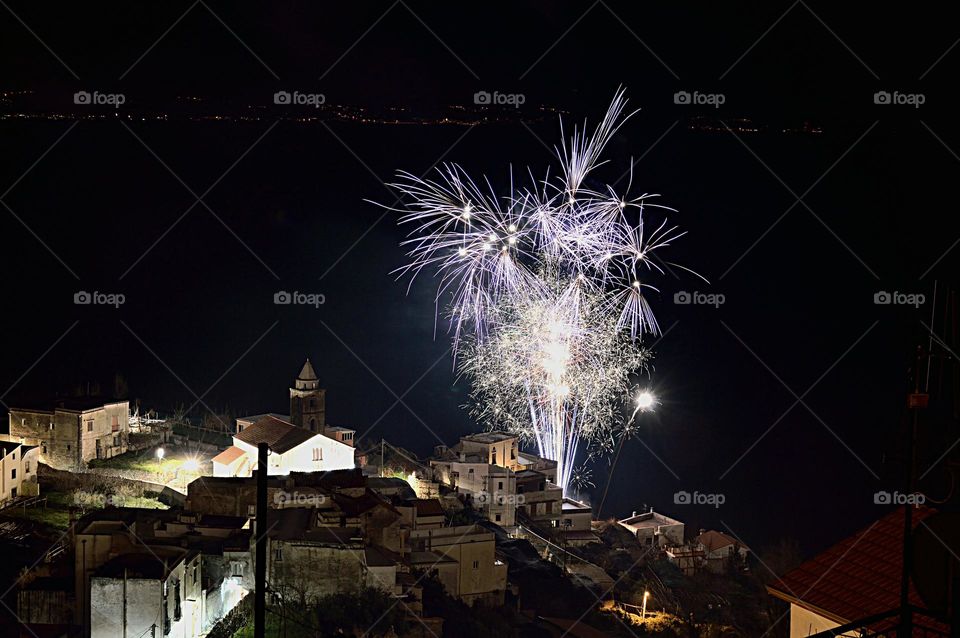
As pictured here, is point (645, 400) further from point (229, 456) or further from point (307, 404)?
point (229, 456)

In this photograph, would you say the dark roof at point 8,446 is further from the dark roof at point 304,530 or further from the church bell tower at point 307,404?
the dark roof at point 304,530

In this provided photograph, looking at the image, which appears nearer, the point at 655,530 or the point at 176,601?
the point at 176,601

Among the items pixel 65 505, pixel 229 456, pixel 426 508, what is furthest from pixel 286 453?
pixel 426 508

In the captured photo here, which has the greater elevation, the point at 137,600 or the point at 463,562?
the point at 137,600

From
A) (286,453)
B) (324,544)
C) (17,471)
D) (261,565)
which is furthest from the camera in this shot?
(286,453)

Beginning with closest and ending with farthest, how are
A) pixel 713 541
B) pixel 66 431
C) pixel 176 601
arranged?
1. pixel 176 601
2. pixel 66 431
3. pixel 713 541

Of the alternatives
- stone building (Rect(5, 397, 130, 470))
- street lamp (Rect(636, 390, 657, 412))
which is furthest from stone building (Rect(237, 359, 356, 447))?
street lamp (Rect(636, 390, 657, 412))
